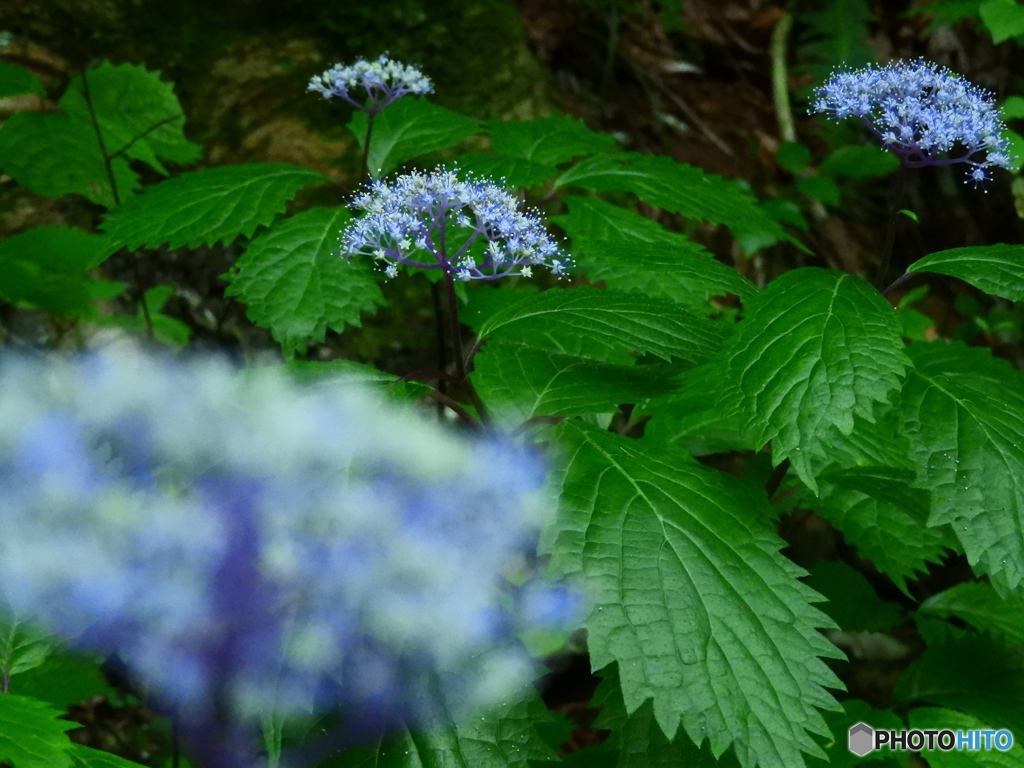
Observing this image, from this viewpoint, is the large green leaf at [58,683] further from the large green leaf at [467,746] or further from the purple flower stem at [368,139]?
the purple flower stem at [368,139]

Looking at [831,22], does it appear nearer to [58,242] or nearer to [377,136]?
[377,136]

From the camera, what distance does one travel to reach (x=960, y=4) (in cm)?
349

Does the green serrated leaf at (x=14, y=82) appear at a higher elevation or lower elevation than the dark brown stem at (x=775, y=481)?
higher

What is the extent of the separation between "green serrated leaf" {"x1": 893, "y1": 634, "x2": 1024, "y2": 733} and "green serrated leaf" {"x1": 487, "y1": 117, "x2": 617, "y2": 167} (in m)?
1.25

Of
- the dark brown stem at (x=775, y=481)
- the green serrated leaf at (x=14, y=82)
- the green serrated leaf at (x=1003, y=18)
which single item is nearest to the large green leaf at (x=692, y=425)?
the dark brown stem at (x=775, y=481)

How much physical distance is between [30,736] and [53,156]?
4.72 feet

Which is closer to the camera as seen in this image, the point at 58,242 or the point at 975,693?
the point at 975,693

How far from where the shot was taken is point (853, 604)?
6.36 ft

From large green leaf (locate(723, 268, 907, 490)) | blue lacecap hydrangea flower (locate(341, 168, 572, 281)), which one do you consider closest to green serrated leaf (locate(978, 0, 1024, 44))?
large green leaf (locate(723, 268, 907, 490))

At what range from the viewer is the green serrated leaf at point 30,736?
820mm

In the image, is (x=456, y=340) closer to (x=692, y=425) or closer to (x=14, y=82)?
(x=692, y=425)

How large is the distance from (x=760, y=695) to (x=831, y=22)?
412 cm

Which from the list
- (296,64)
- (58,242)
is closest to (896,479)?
(58,242)

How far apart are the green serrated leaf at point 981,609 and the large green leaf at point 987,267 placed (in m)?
0.93
